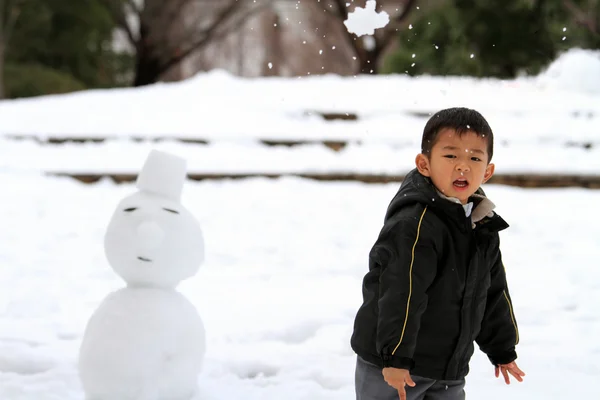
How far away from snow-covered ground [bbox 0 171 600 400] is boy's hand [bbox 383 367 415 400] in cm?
107

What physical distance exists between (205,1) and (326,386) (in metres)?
15.8

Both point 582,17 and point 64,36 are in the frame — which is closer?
point 582,17

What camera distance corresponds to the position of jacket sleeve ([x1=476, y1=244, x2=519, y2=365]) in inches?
76.0

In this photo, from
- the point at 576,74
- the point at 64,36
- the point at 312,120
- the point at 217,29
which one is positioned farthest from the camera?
the point at 217,29

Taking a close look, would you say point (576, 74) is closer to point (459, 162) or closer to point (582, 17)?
point (582, 17)

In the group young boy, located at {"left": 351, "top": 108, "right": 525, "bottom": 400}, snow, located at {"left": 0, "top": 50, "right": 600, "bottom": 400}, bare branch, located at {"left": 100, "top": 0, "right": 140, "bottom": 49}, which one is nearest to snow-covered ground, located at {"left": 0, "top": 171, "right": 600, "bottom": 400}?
snow, located at {"left": 0, "top": 50, "right": 600, "bottom": 400}

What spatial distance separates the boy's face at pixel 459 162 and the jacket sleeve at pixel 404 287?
12 centimetres

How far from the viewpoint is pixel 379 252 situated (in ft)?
5.75

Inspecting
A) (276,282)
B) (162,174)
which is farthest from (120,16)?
(162,174)

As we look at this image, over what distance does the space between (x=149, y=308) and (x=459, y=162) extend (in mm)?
1193

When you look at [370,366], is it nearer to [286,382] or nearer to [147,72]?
[286,382]

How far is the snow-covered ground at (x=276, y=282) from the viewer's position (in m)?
2.90

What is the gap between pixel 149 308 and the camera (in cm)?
233

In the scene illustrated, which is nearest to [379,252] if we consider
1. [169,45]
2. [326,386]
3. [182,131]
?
[326,386]
